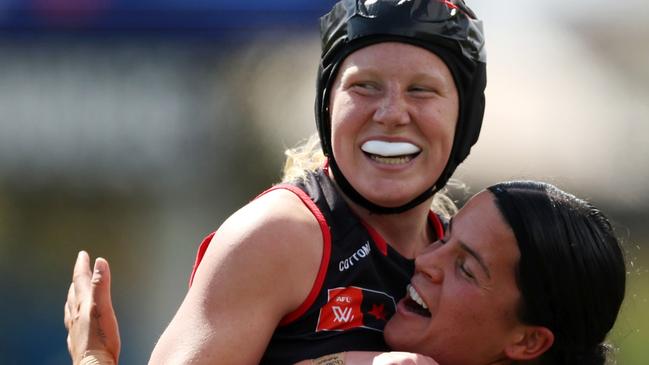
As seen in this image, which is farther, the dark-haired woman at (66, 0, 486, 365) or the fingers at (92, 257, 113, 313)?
the fingers at (92, 257, 113, 313)

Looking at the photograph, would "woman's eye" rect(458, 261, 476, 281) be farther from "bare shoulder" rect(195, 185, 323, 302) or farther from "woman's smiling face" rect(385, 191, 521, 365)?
"bare shoulder" rect(195, 185, 323, 302)

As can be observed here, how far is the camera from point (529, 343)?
2500 millimetres

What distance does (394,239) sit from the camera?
2975 millimetres

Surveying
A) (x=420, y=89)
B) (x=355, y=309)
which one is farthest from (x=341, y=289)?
(x=420, y=89)

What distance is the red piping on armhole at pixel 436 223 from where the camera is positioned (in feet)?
10.6

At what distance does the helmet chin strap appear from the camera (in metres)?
2.83

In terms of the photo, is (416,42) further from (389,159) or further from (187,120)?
(187,120)

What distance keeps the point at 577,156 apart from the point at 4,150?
3.87m

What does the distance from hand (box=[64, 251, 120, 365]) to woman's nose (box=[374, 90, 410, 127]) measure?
3.07ft

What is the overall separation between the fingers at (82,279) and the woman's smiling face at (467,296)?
3.12 feet

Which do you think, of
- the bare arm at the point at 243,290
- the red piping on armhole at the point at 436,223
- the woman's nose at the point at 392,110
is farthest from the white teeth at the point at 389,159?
the red piping on armhole at the point at 436,223

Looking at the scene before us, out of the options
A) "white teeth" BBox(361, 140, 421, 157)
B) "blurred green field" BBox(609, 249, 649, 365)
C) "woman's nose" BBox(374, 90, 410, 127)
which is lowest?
"blurred green field" BBox(609, 249, 649, 365)

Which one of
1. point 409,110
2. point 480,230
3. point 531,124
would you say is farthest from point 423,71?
point 531,124

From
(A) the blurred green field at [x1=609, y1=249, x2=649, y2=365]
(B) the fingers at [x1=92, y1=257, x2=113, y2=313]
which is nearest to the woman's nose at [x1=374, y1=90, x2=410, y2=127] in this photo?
(B) the fingers at [x1=92, y1=257, x2=113, y2=313]
